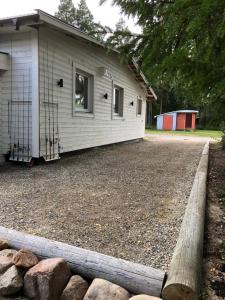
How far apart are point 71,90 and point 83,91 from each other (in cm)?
114

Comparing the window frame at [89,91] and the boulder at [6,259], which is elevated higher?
the window frame at [89,91]

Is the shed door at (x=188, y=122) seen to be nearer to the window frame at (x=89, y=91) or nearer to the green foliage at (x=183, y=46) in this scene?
the window frame at (x=89, y=91)

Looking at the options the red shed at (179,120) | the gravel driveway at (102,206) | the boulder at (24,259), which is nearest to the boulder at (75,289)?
the boulder at (24,259)

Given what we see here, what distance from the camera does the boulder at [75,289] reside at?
1.74 meters

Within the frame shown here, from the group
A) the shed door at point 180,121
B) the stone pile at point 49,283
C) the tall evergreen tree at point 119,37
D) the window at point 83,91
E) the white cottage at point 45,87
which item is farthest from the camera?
the shed door at point 180,121

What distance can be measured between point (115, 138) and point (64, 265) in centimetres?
906

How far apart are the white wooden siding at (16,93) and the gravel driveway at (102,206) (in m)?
0.66

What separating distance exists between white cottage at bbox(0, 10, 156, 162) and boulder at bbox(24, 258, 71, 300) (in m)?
3.56

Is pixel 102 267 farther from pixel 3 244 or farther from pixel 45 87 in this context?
pixel 45 87

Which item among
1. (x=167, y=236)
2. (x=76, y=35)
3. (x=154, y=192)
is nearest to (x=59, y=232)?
(x=167, y=236)

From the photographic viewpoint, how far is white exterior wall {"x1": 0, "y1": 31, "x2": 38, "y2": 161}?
5.80 m

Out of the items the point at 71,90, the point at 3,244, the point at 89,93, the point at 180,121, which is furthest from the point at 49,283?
the point at 180,121

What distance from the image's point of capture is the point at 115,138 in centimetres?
1083

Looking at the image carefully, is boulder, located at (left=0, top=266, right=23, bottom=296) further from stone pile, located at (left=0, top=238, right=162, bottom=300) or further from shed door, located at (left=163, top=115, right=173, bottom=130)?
shed door, located at (left=163, top=115, right=173, bottom=130)
